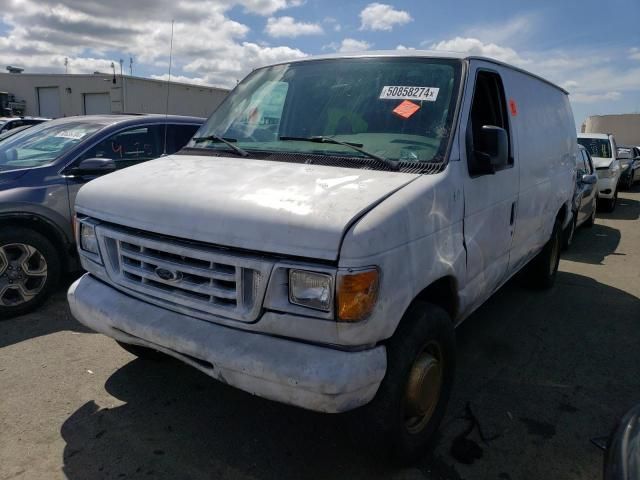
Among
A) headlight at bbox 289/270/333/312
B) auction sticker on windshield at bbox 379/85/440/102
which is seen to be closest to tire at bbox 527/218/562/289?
auction sticker on windshield at bbox 379/85/440/102

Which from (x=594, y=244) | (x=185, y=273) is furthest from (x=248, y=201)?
(x=594, y=244)

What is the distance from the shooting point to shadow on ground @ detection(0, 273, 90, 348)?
13.7 ft

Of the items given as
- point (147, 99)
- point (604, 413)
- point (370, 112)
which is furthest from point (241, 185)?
point (147, 99)

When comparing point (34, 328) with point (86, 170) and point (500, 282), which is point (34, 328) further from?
point (500, 282)

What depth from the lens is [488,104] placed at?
3621mm

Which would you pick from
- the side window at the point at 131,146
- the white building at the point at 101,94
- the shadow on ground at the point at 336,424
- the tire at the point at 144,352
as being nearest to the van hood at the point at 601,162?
the shadow on ground at the point at 336,424

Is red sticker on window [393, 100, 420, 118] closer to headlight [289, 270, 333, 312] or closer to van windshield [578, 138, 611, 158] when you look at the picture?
headlight [289, 270, 333, 312]

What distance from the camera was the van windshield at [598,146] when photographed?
41.9 ft

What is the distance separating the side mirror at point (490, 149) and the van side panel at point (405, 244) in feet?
0.86

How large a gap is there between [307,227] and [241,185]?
58 cm

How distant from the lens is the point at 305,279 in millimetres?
2148

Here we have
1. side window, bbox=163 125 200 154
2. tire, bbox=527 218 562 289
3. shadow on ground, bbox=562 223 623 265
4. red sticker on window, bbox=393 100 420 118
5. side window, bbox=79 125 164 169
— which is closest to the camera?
red sticker on window, bbox=393 100 420 118

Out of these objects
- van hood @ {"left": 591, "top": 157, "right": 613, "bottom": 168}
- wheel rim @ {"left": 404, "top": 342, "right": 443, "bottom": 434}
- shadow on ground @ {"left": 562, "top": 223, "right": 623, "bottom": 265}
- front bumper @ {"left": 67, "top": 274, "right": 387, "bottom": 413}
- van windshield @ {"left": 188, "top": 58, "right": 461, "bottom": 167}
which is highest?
van windshield @ {"left": 188, "top": 58, "right": 461, "bottom": 167}

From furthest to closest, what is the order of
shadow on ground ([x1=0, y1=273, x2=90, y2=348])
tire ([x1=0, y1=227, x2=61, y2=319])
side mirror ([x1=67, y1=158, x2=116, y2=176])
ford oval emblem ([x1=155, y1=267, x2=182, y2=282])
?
side mirror ([x1=67, y1=158, x2=116, y2=176]), tire ([x1=0, y1=227, x2=61, y2=319]), shadow on ground ([x1=0, y1=273, x2=90, y2=348]), ford oval emblem ([x1=155, y1=267, x2=182, y2=282])
